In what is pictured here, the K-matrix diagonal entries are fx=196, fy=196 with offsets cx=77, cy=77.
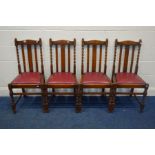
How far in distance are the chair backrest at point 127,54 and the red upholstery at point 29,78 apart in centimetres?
116

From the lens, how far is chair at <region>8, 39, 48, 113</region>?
8.86 feet

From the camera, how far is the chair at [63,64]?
2.73 meters

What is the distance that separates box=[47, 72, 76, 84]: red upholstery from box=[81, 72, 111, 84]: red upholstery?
16 centimetres

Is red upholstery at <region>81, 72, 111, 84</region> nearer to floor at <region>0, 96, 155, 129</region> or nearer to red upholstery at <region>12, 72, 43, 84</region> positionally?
floor at <region>0, 96, 155, 129</region>

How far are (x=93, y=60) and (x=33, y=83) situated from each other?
3.12 feet

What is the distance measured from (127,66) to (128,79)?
39 centimetres

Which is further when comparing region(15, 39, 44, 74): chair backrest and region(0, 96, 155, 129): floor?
region(15, 39, 44, 74): chair backrest

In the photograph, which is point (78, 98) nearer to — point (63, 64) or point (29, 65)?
point (63, 64)

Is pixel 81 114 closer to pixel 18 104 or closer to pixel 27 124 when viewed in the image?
pixel 27 124

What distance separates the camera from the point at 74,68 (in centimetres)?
299

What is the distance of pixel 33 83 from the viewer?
2.66 m

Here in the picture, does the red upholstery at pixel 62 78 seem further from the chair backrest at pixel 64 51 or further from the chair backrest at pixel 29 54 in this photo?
the chair backrest at pixel 29 54

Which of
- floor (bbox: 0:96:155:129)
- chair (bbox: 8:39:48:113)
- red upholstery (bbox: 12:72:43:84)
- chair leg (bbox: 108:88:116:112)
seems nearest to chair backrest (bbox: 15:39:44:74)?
chair (bbox: 8:39:48:113)

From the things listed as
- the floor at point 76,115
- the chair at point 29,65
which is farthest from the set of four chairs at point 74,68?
the floor at point 76,115
